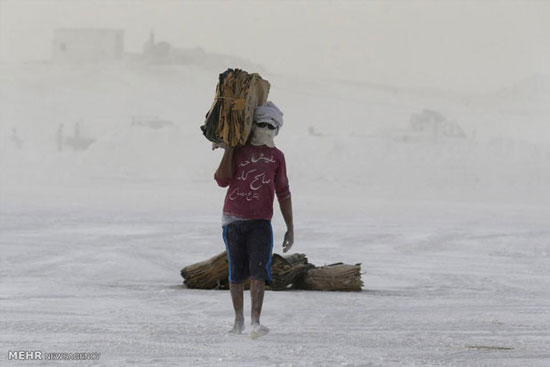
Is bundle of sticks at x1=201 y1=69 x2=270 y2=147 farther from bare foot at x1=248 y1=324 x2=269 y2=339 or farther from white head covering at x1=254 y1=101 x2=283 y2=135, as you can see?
bare foot at x1=248 y1=324 x2=269 y2=339

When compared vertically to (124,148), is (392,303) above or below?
below

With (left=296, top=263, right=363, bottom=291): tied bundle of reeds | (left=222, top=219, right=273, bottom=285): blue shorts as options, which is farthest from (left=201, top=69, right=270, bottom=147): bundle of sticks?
(left=296, top=263, right=363, bottom=291): tied bundle of reeds

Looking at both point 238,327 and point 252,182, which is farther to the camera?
point 238,327

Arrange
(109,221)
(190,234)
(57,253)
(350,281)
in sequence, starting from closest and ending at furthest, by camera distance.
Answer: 1. (350,281)
2. (57,253)
3. (190,234)
4. (109,221)

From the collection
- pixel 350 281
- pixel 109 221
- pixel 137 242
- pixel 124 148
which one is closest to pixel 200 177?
pixel 124 148

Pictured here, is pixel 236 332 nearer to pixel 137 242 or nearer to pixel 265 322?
pixel 265 322

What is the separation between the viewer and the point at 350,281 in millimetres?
11164

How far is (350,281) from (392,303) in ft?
4.06

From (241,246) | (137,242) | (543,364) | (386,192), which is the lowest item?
(543,364)
